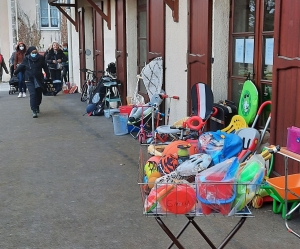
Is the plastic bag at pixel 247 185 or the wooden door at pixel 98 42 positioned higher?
the wooden door at pixel 98 42

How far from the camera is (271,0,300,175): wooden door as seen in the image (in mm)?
4441

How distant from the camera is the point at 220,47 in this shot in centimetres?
640

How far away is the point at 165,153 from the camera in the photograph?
5.00m

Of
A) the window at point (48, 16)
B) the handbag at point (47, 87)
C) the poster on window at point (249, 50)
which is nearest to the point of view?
the poster on window at point (249, 50)

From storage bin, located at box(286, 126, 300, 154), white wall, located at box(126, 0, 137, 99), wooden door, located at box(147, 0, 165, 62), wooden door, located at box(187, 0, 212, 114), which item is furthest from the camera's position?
white wall, located at box(126, 0, 137, 99)

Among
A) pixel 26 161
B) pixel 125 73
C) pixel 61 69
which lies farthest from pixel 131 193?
pixel 61 69

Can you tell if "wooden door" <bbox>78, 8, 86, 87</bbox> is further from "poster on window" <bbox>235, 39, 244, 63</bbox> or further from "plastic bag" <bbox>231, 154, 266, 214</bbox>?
"plastic bag" <bbox>231, 154, 266, 214</bbox>

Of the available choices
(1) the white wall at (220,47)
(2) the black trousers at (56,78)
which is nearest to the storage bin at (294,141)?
(1) the white wall at (220,47)

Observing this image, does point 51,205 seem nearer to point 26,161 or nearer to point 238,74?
point 26,161

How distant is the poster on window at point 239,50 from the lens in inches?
239

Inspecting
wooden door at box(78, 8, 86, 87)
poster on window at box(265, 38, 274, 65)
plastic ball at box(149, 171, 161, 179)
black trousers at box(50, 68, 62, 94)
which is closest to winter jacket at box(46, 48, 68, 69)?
black trousers at box(50, 68, 62, 94)

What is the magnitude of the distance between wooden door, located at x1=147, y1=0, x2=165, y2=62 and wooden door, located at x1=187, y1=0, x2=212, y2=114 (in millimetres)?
1130

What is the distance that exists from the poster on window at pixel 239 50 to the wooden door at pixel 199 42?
412mm

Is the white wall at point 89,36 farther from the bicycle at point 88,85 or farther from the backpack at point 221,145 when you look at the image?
the backpack at point 221,145
